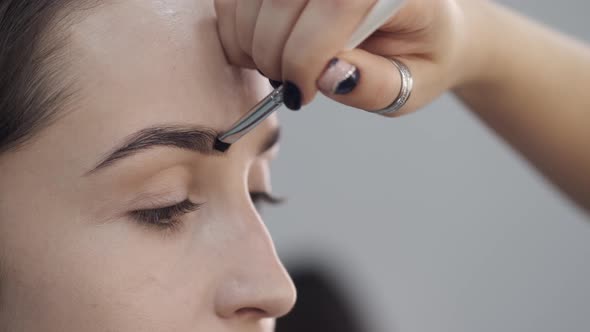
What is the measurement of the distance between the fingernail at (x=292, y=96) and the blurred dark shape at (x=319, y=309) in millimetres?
1119

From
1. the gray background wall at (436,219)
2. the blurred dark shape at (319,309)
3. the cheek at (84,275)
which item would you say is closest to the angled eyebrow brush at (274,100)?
the cheek at (84,275)

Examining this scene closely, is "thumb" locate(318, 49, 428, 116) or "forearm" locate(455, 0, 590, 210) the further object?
"forearm" locate(455, 0, 590, 210)

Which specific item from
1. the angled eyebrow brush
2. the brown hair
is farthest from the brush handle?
the brown hair

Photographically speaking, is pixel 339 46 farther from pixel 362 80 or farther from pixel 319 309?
pixel 319 309

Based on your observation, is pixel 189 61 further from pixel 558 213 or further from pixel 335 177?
pixel 558 213

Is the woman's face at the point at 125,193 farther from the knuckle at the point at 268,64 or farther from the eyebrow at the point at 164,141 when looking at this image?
the knuckle at the point at 268,64

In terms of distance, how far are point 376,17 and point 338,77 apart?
0.06 metres

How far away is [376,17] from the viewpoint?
572 millimetres

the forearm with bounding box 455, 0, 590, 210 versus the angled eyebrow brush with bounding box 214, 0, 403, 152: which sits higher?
the angled eyebrow brush with bounding box 214, 0, 403, 152

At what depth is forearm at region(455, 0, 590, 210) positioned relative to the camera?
891mm

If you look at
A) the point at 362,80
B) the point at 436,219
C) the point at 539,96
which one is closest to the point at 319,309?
the point at 436,219

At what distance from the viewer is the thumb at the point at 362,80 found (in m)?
0.58

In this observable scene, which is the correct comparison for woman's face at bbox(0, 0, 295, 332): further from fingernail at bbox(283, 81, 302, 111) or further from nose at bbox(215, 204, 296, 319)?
fingernail at bbox(283, 81, 302, 111)

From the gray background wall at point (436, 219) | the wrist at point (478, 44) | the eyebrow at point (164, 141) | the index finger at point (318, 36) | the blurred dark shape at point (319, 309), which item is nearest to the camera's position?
the index finger at point (318, 36)
